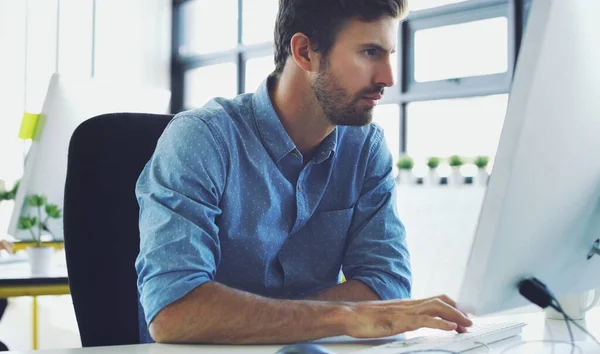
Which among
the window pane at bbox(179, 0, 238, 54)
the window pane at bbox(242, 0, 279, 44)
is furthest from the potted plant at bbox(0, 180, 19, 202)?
the window pane at bbox(179, 0, 238, 54)

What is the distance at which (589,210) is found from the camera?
28.1 inches

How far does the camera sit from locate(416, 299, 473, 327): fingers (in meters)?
0.94

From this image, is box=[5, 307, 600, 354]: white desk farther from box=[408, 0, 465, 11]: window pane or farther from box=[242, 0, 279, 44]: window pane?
box=[242, 0, 279, 44]: window pane

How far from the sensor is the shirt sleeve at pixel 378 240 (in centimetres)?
126

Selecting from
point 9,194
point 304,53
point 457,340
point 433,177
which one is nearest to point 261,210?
point 304,53

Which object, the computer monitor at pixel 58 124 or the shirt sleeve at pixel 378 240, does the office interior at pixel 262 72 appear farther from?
the shirt sleeve at pixel 378 240

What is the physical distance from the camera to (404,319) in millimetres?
945

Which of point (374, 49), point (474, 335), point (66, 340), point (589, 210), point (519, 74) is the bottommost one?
point (66, 340)

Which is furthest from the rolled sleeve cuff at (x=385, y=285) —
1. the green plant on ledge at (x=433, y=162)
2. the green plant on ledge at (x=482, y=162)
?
the green plant on ledge at (x=433, y=162)

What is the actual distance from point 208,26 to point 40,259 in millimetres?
3719

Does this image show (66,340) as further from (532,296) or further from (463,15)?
(532,296)

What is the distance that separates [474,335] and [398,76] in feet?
9.34

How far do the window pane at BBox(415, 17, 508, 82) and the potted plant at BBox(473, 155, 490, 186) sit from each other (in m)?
0.44

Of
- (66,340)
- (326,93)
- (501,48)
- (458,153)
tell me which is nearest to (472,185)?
(458,153)
